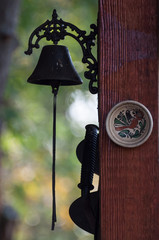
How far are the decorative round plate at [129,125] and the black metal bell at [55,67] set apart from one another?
372 mm

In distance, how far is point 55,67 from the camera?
217cm

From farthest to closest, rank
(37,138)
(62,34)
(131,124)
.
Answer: (37,138)
(62,34)
(131,124)

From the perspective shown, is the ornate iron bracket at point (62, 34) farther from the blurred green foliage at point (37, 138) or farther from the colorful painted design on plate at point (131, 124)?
the blurred green foliage at point (37, 138)

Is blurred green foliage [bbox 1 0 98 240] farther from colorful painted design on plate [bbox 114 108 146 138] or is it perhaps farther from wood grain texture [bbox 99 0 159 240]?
colorful painted design on plate [bbox 114 108 146 138]

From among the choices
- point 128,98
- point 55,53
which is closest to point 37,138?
point 55,53

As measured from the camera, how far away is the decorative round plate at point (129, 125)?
72.5 inches

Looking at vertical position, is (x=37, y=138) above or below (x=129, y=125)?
below

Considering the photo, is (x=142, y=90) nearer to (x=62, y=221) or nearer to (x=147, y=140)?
(x=147, y=140)

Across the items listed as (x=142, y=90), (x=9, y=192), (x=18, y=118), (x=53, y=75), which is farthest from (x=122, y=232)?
(x=9, y=192)

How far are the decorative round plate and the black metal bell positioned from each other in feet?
1.22

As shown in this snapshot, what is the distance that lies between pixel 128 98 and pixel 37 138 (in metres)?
4.95

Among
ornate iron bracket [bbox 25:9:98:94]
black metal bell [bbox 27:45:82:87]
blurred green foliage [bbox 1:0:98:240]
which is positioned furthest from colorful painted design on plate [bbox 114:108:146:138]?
blurred green foliage [bbox 1:0:98:240]

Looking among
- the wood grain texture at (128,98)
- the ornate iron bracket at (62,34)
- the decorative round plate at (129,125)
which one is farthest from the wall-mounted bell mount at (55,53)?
the decorative round plate at (129,125)

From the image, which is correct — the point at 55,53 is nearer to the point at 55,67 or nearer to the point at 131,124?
the point at 55,67
